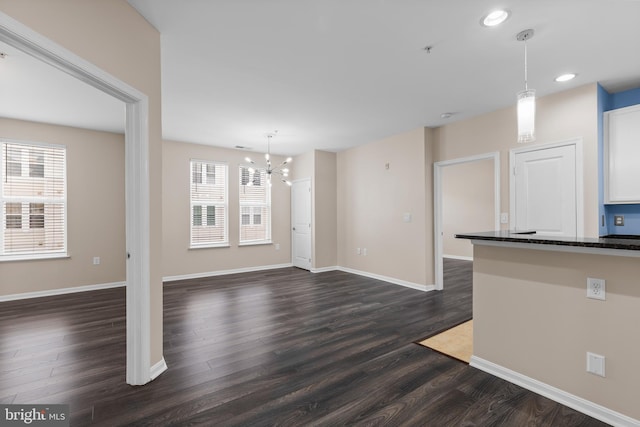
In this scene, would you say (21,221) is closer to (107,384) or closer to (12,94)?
(12,94)

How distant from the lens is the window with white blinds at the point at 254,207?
638 centimetres

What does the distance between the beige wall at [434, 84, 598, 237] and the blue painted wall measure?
0.08 m

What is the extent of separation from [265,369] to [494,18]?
3288mm

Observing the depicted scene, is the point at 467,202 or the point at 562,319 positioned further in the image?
the point at 467,202

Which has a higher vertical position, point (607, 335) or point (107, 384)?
point (607, 335)

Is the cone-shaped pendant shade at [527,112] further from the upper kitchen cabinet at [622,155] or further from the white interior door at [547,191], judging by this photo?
the upper kitchen cabinet at [622,155]

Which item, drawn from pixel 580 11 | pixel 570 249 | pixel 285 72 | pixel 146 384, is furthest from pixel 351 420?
pixel 580 11

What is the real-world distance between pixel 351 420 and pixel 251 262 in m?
4.99

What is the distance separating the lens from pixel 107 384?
2121 millimetres

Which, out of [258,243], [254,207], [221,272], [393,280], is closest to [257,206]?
[254,207]

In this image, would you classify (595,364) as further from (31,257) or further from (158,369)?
(31,257)

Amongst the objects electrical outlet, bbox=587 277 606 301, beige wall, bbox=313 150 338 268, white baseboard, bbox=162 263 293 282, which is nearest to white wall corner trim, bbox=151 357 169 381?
electrical outlet, bbox=587 277 606 301

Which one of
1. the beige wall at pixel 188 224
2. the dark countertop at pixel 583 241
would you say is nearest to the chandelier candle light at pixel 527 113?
the dark countertop at pixel 583 241

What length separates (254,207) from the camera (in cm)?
655
